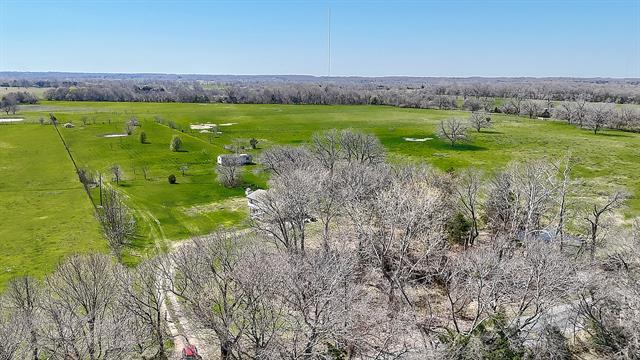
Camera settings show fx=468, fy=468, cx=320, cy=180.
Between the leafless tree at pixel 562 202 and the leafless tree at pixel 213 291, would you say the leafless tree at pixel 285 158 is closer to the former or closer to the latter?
the leafless tree at pixel 213 291

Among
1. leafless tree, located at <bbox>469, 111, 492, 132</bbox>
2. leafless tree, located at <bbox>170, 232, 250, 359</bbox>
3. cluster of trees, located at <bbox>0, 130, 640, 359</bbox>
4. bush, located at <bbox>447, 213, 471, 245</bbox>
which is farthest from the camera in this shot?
leafless tree, located at <bbox>469, 111, 492, 132</bbox>

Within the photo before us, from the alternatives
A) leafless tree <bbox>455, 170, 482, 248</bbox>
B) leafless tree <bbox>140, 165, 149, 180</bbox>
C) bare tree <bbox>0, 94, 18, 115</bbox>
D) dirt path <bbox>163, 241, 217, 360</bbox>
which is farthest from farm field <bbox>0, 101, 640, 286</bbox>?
leafless tree <bbox>455, 170, 482, 248</bbox>

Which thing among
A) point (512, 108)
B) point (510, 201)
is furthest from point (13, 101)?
point (510, 201)

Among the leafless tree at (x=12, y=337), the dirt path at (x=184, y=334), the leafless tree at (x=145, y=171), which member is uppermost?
the leafless tree at (x=12, y=337)

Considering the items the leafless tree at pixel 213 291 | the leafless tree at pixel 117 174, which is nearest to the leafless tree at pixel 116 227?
the leafless tree at pixel 213 291

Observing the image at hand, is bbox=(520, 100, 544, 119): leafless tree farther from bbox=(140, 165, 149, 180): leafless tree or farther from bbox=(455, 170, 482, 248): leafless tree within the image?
bbox=(140, 165, 149, 180): leafless tree

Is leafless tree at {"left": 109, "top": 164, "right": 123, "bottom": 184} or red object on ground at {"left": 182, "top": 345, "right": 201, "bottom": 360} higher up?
leafless tree at {"left": 109, "top": 164, "right": 123, "bottom": 184}

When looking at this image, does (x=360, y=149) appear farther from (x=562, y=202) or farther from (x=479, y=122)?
(x=479, y=122)

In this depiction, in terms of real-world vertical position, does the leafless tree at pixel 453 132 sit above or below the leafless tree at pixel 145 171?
above
